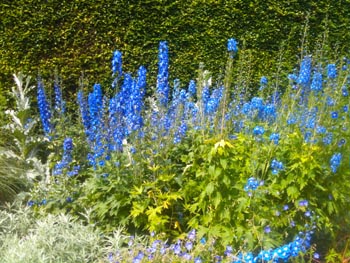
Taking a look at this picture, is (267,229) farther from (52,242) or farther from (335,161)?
(52,242)

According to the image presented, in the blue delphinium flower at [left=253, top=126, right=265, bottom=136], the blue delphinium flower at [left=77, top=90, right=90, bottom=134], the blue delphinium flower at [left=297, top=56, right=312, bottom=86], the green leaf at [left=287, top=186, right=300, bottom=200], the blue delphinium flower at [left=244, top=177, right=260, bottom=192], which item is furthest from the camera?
the blue delphinium flower at [left=77, top=90, right=90, bottom=134]

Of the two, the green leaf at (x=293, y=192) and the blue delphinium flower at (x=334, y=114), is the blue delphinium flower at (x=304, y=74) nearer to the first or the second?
the blue delphinium flower at (x=334, y=114)

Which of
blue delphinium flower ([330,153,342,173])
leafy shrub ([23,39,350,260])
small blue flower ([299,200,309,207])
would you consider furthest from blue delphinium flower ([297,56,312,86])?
small blue flower ([299,200,309,207])

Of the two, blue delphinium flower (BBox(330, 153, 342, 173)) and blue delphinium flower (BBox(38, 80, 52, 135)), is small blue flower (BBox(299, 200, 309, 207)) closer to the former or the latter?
blue delphinium flower (BBox(330, 153, 342, 173))

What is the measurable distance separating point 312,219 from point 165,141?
1254 mm

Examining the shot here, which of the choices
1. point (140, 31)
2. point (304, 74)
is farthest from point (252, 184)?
point (140, 31)

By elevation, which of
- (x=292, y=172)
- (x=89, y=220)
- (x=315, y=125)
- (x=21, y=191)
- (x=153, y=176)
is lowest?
(x=21, y=191)

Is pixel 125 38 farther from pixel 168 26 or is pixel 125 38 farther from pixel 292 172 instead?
pixel 292 172

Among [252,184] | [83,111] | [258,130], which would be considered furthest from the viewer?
[83,111]

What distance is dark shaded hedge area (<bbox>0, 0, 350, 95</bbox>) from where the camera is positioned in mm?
5539

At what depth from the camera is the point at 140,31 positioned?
5.68m

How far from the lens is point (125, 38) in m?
5.66

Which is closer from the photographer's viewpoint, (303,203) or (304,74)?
(303,203)

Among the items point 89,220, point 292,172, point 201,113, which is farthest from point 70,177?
point 292,172
